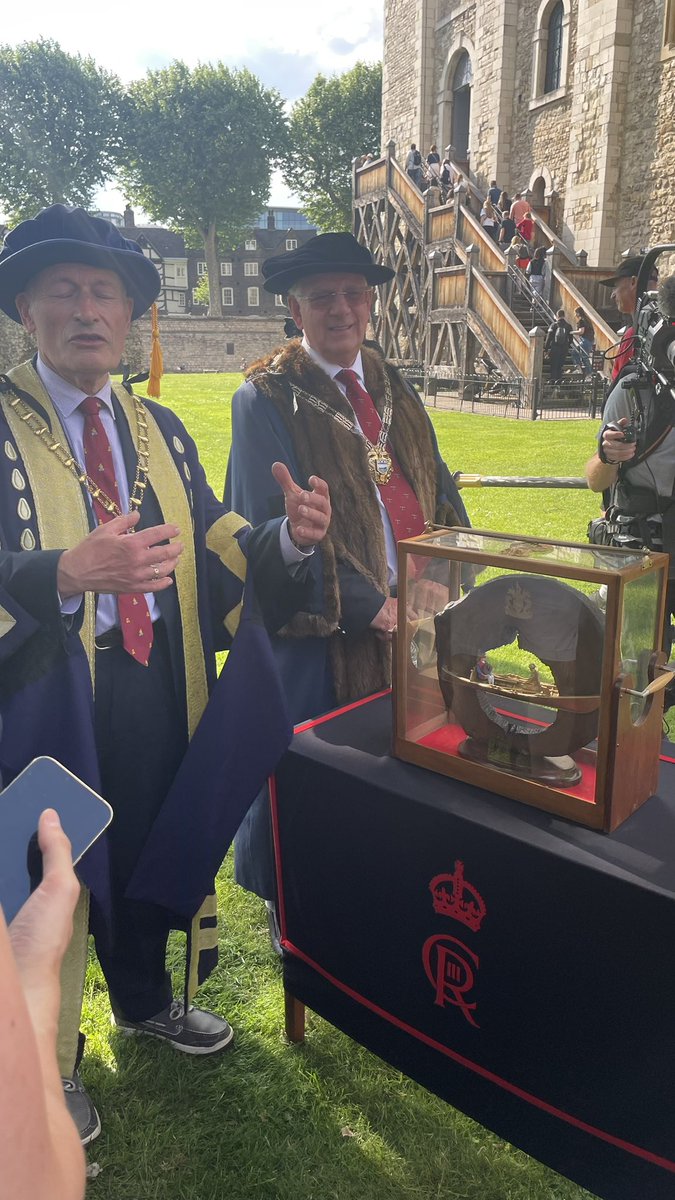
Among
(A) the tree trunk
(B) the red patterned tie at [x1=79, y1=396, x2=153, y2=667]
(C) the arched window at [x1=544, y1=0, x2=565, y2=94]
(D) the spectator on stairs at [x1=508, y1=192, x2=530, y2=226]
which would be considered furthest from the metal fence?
(A) the tree trunk

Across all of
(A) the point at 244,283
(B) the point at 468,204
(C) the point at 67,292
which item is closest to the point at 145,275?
(C) the point at 67,292

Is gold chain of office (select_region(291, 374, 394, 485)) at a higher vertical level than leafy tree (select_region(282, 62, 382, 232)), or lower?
lower

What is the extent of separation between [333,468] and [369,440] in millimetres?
209

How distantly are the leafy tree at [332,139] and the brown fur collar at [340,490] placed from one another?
161ft

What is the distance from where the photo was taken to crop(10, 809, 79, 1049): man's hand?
761 millimetres

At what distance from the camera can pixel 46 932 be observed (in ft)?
2.68

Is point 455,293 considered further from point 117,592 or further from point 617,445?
Answer: point 117,592

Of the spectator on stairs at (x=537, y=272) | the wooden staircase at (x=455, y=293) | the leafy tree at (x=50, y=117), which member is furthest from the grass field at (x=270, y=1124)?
the leafy tree at (x=50, y=117)

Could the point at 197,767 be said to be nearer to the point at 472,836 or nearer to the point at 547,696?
the point at 472,836

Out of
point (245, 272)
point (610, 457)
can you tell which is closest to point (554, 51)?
point (610, 457)

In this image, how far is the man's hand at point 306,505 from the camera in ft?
7.17

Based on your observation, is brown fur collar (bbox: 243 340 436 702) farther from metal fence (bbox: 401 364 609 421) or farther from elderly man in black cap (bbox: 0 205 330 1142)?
metal fence (bbox: 401 364 609 421)

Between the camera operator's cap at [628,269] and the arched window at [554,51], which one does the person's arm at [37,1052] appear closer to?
the camera operator's cap at [628,269]

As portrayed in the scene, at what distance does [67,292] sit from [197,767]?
52.8 inches
